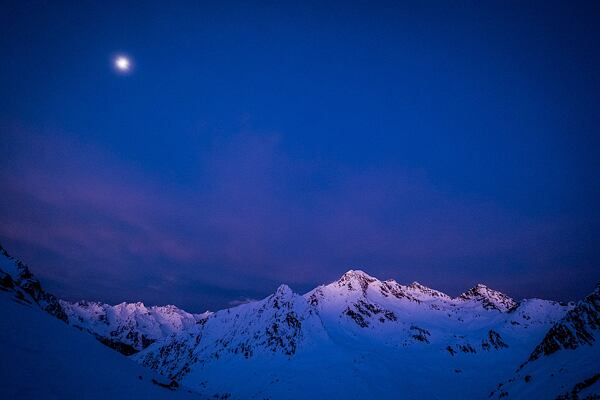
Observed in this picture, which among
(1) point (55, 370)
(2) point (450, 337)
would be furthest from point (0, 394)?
(2) point (450, 337)

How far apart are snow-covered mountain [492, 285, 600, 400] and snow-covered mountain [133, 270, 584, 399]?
189ft

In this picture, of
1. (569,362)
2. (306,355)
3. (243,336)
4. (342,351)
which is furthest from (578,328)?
(243,336)

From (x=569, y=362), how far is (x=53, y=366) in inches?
2172

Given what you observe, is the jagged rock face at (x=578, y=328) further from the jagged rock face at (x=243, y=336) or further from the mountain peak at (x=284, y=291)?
the mountain peak at (x=284, y=291)

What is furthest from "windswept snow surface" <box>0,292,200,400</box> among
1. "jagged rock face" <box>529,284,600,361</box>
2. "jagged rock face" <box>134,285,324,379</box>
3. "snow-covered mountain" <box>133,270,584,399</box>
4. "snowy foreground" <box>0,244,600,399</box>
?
"jagged rock face" <box>134,285,324,379</box>

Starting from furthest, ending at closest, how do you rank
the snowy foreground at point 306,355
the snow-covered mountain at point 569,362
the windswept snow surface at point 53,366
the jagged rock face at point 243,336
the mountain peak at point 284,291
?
1. the mountain peak at point 284,291
2. the jagged rock face at point 243,336
3. the snow-covered mountain at point 569,362
4. the snowy foreground at point 306,355
5. the windswept snow surface at point 53,366

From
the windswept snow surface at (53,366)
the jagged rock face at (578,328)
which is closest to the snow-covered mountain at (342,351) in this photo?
the jagged rock face at (578,328)

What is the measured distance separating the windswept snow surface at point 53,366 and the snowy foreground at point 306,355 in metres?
0.07

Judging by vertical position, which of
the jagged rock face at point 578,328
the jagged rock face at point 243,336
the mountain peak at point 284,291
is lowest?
the jagged rock face at point 243,336

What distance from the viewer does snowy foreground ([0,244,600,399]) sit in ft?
47.5

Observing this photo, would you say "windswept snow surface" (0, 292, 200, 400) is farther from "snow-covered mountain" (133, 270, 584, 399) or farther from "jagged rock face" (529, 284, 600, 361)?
"snow-covered mountain" (133, 270, 584, 399)

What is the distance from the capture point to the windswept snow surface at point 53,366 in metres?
10.7

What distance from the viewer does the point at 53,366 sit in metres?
12.9

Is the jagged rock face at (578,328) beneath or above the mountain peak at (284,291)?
beneath
